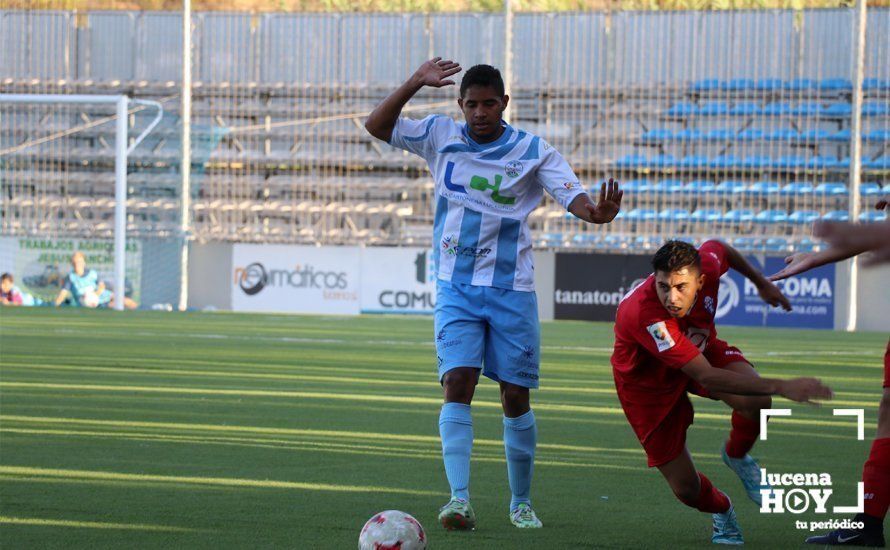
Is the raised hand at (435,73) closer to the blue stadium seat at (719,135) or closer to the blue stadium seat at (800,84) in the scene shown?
the blue stadium seat at (719,135)

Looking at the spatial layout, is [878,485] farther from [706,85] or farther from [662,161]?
[706,85]

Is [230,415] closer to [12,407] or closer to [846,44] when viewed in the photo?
[12,407]

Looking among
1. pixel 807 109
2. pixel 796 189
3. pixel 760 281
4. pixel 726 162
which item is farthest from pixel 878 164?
pixel 760 281

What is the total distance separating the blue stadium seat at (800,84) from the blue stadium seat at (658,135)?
314 centimetres

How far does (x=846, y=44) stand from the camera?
35.3 m

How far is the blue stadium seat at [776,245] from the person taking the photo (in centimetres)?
3303

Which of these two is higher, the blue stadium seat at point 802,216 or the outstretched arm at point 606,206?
the blue stadium seat at point 802,216

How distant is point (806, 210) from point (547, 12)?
9.40 m

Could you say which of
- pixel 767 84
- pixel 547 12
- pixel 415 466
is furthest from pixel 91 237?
pixel 415 466

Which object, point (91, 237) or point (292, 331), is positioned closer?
point (292, 331)

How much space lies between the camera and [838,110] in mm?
33781

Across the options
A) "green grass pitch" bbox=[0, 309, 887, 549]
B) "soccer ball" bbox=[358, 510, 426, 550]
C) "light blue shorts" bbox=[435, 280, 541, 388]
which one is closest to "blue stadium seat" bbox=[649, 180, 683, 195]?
"green grass pitch" bbox=[0, 309, 887, 549]

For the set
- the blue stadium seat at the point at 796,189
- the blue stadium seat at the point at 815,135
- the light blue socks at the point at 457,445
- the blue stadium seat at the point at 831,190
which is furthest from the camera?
the blue stadium seat at the point at 815,135

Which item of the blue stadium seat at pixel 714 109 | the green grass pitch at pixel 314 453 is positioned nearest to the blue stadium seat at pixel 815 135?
the blue stadium seat at pixel 714 109
